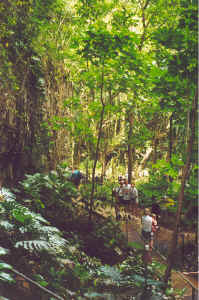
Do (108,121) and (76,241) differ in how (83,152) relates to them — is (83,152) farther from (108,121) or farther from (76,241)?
(76,241)

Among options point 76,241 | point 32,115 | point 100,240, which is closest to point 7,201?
point 76,241

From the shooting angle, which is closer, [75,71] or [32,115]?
[32,115]

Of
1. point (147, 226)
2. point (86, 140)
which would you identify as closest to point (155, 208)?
point (147, 226)

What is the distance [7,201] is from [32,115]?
3276 mm

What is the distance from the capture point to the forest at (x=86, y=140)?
3.14m

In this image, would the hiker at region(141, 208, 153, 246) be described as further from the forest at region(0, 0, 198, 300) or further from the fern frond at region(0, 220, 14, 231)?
the fern frond at region(0, 220, 14, 231)

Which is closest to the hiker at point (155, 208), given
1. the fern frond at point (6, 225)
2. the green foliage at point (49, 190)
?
the green foliage at point (49, 190)

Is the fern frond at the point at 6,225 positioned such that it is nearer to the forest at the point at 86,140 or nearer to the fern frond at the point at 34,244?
the forest at the point at 86,140

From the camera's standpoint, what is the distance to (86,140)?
662 centimetres

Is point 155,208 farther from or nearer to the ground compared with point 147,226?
nearer to the ground

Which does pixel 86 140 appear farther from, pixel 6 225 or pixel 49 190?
pixel 6 225

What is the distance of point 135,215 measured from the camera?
7.94 meters

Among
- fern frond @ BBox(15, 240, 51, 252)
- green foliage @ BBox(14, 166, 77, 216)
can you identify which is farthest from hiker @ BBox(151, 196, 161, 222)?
fern frond @ BBox(15, 240, 51, 252)

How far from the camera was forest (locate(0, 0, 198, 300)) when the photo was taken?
10.3 ft
